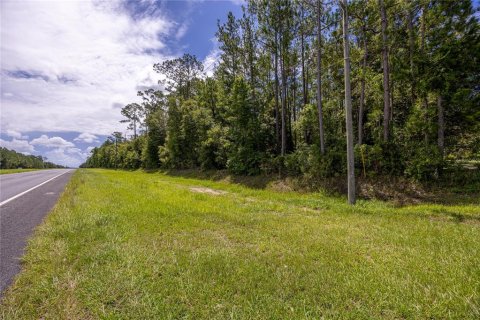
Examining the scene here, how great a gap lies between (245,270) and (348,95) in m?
7.59

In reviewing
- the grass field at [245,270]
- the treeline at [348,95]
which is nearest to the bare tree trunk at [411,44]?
the treeline at [348,95]

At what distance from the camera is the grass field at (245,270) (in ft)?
8.18

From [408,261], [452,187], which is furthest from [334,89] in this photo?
[408,261]

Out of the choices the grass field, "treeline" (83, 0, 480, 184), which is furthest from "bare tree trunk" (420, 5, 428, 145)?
the grass field

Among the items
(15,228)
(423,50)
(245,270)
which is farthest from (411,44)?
(15,228)

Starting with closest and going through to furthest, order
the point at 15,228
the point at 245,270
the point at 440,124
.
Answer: the point at 245,270
the point at 15,228
the point at 440,124

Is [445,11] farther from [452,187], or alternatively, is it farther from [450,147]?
[452,187]

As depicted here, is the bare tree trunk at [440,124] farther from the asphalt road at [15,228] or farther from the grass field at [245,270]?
the asphalt road at [15,228]

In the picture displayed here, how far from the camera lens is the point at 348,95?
8445 millimetres

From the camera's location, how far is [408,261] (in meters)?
3.51

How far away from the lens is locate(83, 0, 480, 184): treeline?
9891mm

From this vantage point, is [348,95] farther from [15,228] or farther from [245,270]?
[15,228]

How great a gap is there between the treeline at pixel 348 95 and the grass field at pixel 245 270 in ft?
19.8

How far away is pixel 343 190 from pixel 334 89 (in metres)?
11.3
